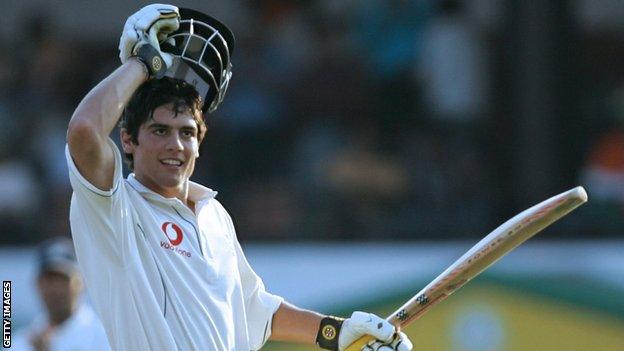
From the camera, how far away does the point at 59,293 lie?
5.94 metres

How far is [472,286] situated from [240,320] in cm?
330

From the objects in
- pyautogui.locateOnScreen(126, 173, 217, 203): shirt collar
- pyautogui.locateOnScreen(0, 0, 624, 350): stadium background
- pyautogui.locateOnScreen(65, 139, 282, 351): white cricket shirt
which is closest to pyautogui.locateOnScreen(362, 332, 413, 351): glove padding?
pyautogui.locateOnScreen(65, 139, 282, 351): white cricket shirt

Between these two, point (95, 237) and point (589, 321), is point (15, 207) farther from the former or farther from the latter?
point (95, 237)

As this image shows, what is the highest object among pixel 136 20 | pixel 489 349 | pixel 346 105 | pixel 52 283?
pixel 136 20

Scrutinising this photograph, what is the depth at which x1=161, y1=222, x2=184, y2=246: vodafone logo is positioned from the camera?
3770mm

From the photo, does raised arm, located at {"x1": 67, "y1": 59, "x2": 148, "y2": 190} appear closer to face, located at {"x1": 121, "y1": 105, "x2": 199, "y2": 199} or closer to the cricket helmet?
face, located at {"x1": 121, "y1": 105, "x2": 199, "y2": 199}

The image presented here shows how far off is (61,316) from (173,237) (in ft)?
7.32

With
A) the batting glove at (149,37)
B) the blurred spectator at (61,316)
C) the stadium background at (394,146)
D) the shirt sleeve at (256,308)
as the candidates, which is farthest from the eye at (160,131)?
the stadium background at (394,146)

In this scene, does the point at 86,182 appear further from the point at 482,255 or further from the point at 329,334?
the point at 482,255

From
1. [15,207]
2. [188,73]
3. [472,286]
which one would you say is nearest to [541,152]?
[472,286]

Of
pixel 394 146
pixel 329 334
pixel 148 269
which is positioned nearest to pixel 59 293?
pixel 329 334

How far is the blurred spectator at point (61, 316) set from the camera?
570 centimetres

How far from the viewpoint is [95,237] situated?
363cm

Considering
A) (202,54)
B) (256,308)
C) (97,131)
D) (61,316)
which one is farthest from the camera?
(61,316)
